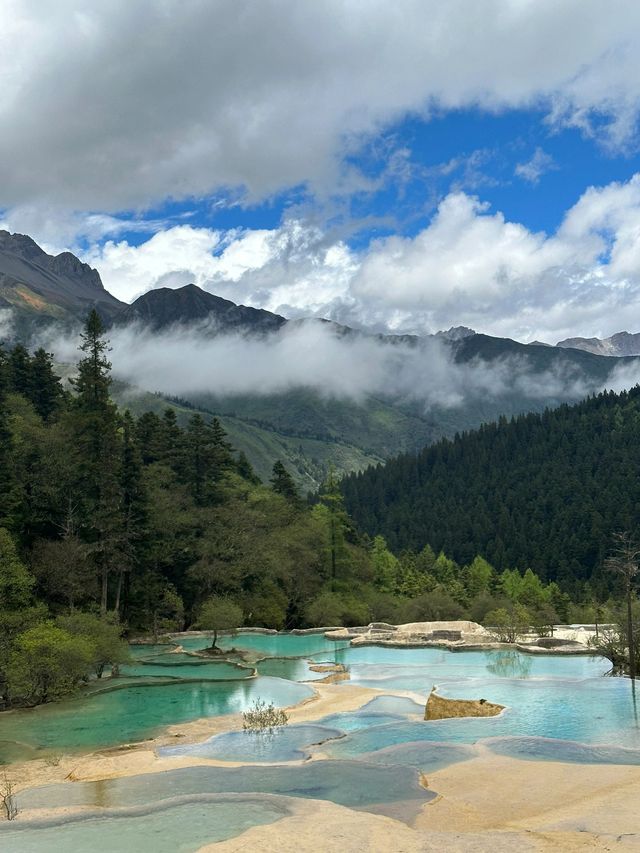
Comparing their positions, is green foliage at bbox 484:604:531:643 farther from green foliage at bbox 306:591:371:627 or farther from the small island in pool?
green foliage at bbox 306:591:371:627

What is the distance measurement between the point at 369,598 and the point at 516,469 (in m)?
124

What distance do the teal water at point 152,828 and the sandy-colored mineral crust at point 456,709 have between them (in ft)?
42.5

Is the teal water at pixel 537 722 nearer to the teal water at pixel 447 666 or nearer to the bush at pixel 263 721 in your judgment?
the bush at pixel 263 721

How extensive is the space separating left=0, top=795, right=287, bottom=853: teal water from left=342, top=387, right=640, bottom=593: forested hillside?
116 meters

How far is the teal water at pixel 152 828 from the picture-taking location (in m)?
14.1

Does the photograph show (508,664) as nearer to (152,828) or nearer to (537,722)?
(537,722)

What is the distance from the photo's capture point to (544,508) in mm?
166000

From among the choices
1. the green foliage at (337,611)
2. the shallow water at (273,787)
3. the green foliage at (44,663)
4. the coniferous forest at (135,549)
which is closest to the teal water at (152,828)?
the shallow water at (273,787)

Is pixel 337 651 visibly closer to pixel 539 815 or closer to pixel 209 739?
pixel 209 739

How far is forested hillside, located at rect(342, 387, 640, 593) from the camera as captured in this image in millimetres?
144750

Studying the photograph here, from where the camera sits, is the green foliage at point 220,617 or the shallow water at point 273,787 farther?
the green foliage at point 220,617

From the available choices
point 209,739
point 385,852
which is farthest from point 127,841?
point 209,739

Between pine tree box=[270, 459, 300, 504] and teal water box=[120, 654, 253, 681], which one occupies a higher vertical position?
pine tree box=[270, 459, 300, 504]

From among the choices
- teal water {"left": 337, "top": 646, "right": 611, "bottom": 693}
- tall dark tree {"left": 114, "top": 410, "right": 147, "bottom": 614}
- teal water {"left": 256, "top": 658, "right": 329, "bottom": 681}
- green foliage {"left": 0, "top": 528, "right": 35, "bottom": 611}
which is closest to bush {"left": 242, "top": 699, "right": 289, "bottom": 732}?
teal water {"left": 337, "top": 646, "right": 611, "bottom": 693}
